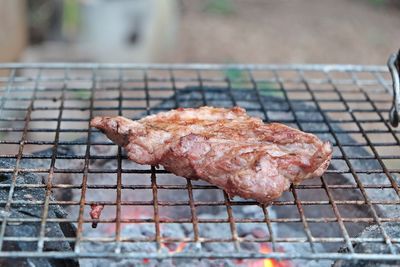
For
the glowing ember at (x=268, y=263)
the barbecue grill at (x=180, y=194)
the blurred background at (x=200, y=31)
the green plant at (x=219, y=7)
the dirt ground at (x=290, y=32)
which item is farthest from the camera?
the green plant at (x=219, y=7)

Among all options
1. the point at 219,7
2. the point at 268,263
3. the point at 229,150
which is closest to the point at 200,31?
the point at 219,7

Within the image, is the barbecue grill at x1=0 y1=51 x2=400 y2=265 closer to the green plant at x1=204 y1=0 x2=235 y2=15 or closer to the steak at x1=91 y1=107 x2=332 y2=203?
the steak at x1=91 y1=107 x2=332 y2=203

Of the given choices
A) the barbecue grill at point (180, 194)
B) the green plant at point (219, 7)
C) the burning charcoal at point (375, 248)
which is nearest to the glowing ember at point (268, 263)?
the barbecue grill at point (180, 194)

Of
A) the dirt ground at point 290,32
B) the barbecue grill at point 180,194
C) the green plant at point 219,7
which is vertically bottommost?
the green plant at point 219,7

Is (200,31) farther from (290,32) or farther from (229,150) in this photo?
(229,150)

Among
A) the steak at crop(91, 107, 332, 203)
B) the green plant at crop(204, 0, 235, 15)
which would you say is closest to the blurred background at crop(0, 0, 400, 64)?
the green plant at crop(204, 0, 235, 15)

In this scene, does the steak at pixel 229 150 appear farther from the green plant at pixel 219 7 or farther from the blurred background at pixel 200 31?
the green plant at pixel 219 7
